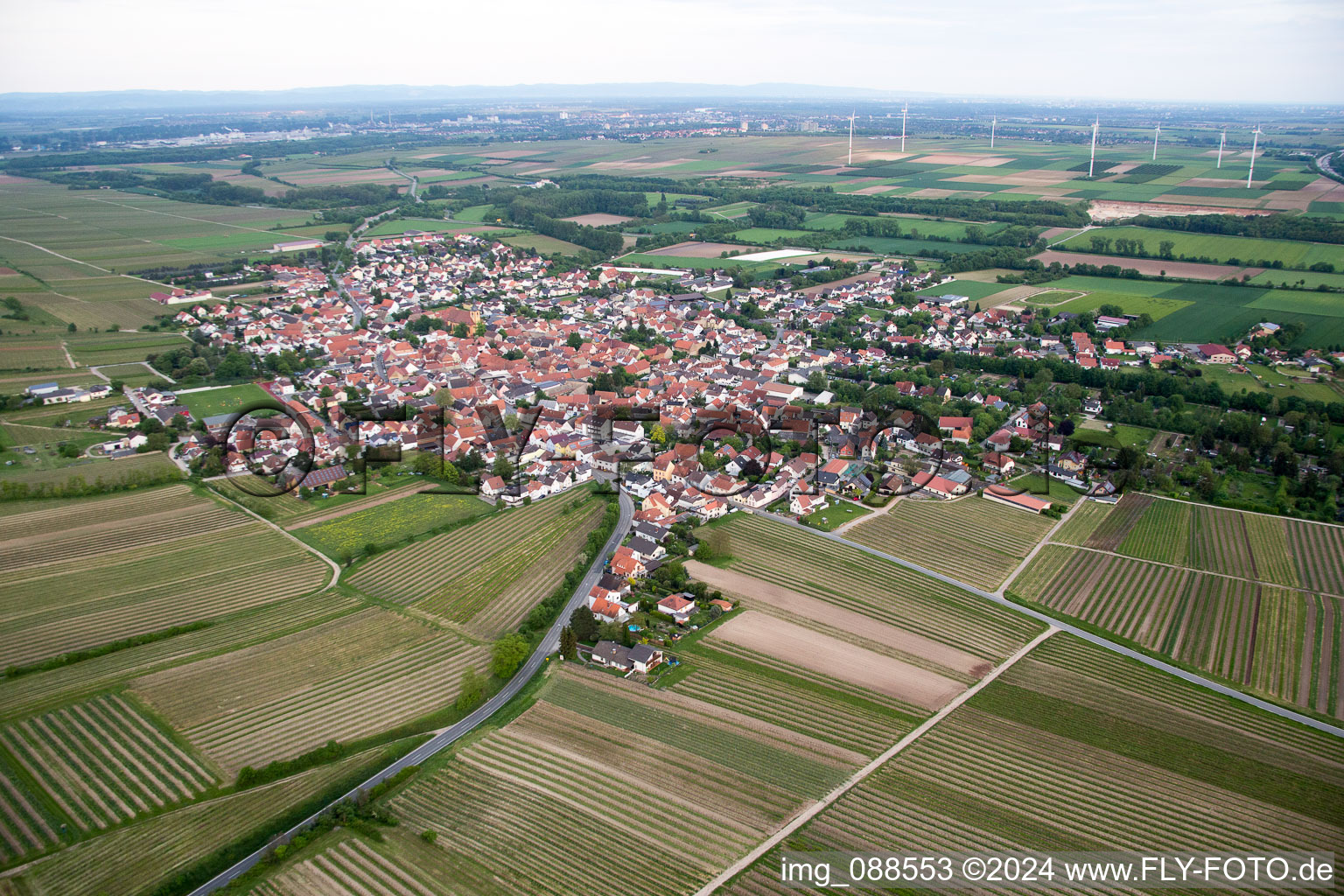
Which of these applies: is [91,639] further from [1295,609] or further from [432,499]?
[1295,609]

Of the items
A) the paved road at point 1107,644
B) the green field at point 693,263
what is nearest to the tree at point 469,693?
the paved road at point 1107,644

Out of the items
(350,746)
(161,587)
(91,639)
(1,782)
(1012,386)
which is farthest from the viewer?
(1012,386)

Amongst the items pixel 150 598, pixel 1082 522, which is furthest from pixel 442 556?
pixel 1082 522

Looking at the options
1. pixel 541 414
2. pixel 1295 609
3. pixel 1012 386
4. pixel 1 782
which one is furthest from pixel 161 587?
pixel 1012 386

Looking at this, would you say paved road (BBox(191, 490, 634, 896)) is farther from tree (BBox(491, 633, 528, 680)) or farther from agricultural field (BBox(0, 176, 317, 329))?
agricultural field (BBox(0, 176, 317, 329))

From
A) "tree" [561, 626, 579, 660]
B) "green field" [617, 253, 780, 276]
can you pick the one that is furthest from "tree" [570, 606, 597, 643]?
"green field" [617, 253, 780, 276]
